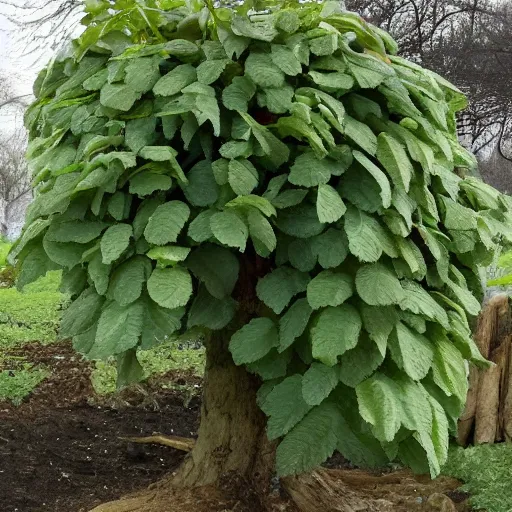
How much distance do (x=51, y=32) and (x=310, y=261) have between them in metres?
8.95

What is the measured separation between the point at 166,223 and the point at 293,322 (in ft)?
1.29

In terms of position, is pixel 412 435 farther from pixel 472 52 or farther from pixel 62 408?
pixel 472 52

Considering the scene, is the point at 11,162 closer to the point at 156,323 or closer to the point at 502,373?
the point at 502,373

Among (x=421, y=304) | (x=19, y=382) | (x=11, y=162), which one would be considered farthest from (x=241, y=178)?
(x=11, y=162)

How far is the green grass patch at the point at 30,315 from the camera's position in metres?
5.69

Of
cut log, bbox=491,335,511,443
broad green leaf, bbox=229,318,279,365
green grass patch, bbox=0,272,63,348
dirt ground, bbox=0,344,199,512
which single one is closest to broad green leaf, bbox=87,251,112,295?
broad green leaf, bbox=229,318,279,365

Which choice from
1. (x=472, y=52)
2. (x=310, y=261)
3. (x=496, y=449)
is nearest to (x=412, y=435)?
(x=310, y=261)

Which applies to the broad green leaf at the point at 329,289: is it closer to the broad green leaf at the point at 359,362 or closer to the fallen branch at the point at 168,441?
the broad green leaf at the point at 359,362

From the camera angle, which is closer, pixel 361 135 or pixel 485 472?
pixel 361 135

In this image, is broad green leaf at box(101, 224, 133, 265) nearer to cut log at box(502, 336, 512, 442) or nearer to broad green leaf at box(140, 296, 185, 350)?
broad green leaf at box(140, 296, 185, 350)

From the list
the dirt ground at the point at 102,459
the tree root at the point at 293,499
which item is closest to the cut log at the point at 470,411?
the dirt ground at the point at 102,459

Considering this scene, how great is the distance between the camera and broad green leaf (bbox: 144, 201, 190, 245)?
5.35 ft

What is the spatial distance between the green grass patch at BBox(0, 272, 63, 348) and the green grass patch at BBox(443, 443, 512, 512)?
3636mm

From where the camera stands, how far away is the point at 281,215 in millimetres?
1746
